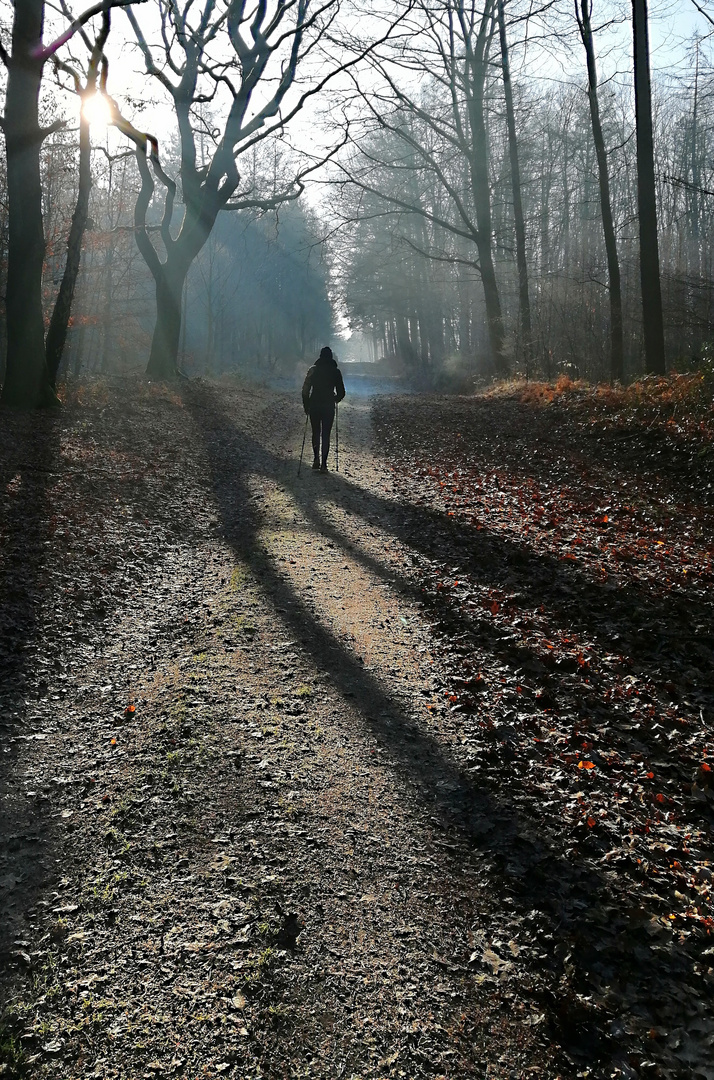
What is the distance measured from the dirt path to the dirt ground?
0.01 metres

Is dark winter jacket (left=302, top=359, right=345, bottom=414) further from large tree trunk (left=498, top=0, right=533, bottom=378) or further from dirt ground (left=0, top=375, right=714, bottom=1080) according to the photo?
large tree trunk (left=498, top=0, right=533, bottom=378)

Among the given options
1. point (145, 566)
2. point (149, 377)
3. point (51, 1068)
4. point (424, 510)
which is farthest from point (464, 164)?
point (51, 1068)

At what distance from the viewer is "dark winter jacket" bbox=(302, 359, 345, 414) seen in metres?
12.1

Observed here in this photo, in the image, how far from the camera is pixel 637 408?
40.6 ft

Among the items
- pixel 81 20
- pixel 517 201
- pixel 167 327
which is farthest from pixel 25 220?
pixel 517 201

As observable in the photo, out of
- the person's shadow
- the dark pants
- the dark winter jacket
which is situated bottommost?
the person's shadow

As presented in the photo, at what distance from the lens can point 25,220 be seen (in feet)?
42.2

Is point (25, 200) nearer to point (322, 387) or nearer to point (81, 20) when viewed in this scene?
point (81, 20)

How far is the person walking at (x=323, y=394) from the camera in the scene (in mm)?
12094

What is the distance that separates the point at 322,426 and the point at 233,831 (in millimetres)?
9521

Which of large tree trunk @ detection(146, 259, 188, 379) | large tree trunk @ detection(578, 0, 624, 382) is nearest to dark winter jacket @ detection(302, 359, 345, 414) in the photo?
large tree trunk @ detection(578, 0, 624, 382)

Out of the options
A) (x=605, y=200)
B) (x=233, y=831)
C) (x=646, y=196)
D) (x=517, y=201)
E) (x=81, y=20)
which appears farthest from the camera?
(x=517, y=201)

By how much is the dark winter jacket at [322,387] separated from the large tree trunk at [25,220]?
18.2 ft

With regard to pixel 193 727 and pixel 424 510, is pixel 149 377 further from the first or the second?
pixel 193 727
